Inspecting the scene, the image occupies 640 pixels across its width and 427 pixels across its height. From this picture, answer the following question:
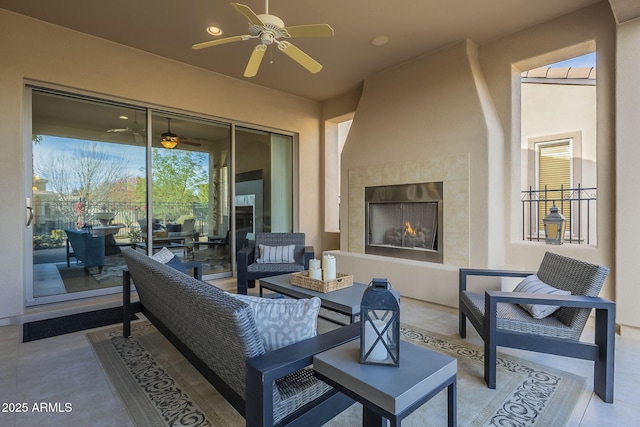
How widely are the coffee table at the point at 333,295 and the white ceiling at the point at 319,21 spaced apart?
8.79ft

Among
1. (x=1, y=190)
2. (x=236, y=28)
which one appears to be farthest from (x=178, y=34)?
(x=1, y=190)

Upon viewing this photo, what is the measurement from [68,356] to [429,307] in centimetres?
344

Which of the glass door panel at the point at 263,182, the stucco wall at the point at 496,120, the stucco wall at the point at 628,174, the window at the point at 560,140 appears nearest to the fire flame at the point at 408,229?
the stucco wall at the point at 496,120

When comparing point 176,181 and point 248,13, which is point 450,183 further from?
point 176,181

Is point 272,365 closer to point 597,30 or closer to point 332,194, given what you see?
point 597,30

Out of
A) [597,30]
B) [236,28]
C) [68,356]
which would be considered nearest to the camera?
[68,356]

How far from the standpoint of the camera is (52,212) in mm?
3541

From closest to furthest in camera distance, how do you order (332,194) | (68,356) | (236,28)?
(68,356) → (236,28) → (332,194)

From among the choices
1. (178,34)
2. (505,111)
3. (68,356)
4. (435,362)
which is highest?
(178,34)

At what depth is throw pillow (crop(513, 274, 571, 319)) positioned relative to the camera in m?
2.11

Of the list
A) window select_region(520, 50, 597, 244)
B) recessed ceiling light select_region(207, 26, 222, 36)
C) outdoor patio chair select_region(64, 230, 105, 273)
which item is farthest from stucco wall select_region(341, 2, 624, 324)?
outdoor patio chair select_region(64, 230, 105, 273)

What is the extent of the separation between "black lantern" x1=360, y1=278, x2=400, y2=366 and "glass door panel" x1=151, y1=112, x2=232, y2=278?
148 inches

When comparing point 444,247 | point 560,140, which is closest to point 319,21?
point 444,247

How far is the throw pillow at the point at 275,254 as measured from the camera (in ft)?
13.5
